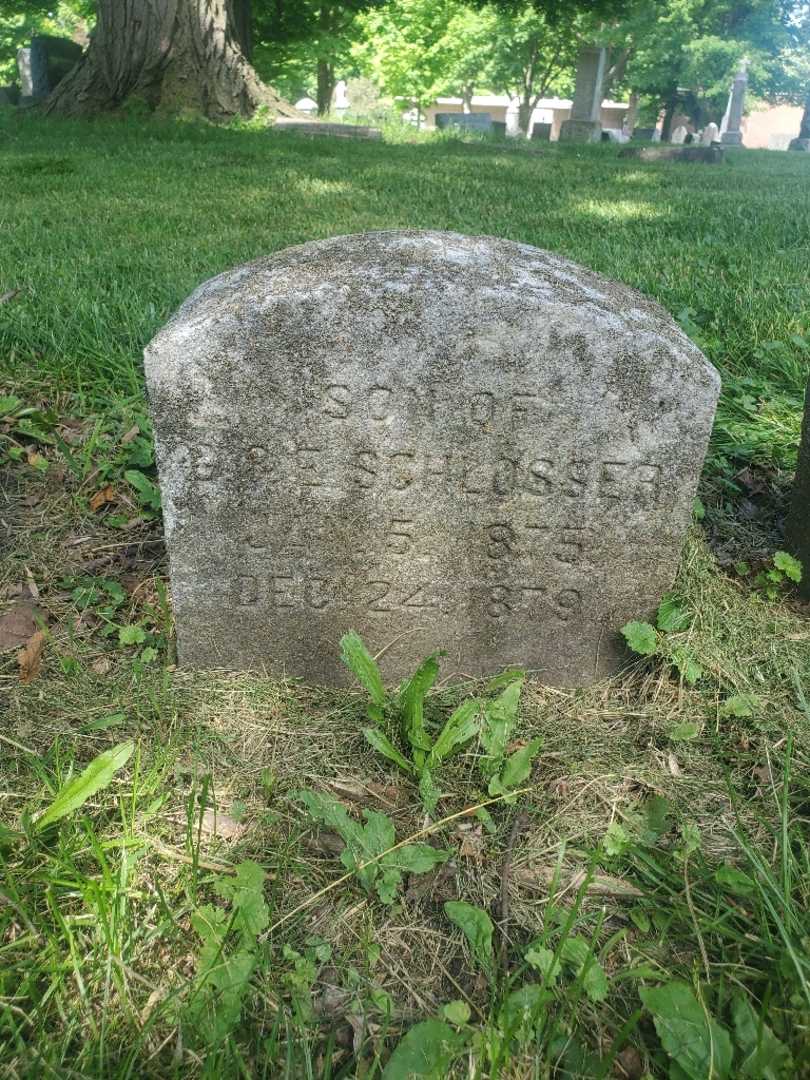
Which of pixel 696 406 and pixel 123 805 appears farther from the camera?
pixel 696 406

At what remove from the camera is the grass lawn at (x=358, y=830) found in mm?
1427

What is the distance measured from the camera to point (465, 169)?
8406mm

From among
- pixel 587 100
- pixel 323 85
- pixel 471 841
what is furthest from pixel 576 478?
pixel 323 85

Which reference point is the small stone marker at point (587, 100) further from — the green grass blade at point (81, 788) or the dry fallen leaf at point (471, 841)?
the green grass blade at point (81, 788)

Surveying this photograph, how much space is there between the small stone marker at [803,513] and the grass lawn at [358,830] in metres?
0.13

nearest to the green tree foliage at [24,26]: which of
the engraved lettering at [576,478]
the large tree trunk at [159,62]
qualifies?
the large tree trunk at [159,62]

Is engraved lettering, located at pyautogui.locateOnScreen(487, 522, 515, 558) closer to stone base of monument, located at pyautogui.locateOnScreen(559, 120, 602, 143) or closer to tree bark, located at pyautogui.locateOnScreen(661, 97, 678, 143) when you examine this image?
stone base of monument, located at pyautogui.locateOnScreen(559, 120, 602, 143)

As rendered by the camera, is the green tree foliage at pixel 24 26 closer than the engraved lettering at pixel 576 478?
No

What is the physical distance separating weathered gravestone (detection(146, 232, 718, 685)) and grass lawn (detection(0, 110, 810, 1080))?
20 cm

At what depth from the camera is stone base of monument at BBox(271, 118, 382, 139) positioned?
1067 cm

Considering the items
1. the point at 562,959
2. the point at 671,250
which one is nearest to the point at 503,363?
the point at 562,959

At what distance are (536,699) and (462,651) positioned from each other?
9.7 inches

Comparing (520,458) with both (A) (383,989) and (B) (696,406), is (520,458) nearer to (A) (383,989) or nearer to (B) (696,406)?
(B) (696,406)

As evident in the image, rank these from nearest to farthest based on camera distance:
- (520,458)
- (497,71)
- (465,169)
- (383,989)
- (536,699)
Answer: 1. (383,989)
2. (520,458)
3. (536,699)
4. (465,169)
5. (497,71)
